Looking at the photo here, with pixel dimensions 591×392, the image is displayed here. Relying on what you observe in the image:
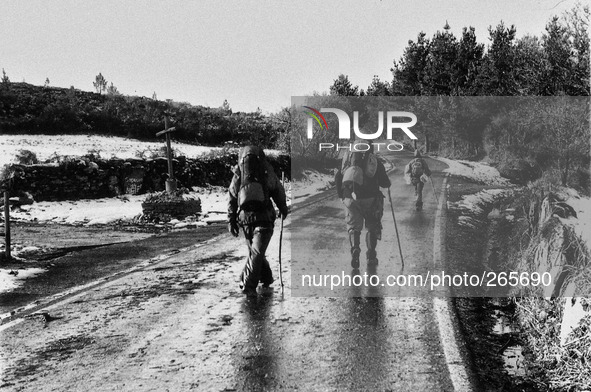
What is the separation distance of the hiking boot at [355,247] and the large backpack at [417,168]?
1130mm

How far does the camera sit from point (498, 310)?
21.5 ft

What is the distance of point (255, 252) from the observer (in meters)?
6.93

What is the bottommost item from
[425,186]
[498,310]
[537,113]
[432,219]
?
[498,310]

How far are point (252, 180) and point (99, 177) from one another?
15.7 metres

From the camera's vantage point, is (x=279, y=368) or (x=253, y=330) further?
(x=253, y=330)

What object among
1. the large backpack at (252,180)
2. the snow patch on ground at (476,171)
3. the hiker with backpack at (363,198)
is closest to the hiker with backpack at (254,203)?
the large backpack at (252,180)

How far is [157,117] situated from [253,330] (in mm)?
32482

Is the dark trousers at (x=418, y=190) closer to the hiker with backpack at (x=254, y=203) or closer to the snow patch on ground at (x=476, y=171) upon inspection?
the snow patch on ground at (x=476, y=171)

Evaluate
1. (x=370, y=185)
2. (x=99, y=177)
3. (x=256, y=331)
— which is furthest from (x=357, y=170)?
(x=99, y=177)

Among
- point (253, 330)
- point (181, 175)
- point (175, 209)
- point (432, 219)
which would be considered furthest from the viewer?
point (181, 175)

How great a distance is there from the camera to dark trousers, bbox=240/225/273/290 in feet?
22.7

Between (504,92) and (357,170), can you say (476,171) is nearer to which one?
(357,170)

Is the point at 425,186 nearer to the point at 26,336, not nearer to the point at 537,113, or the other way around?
the point at 537,113

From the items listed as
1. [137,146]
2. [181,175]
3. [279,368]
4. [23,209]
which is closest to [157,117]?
[137,146]
